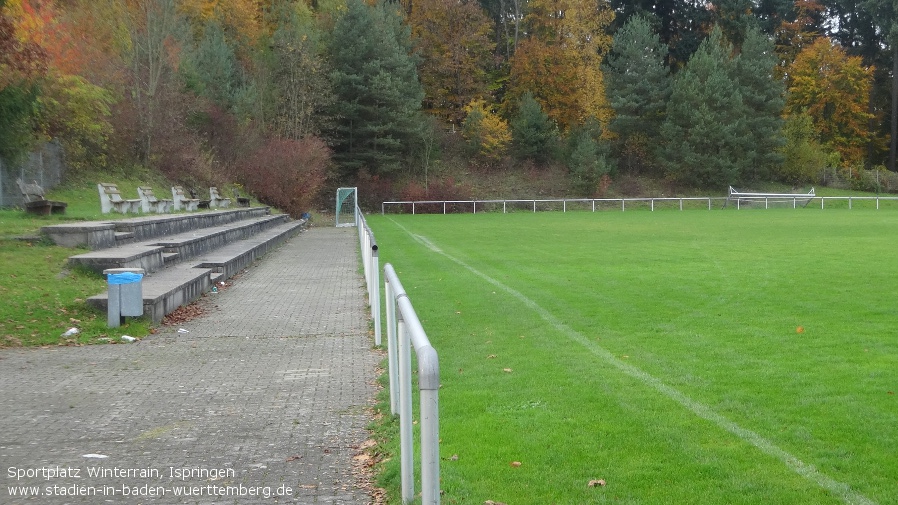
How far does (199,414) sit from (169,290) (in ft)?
19.7

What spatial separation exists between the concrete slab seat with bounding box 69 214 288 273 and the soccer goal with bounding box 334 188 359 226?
20988 mm

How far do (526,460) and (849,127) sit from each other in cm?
8121

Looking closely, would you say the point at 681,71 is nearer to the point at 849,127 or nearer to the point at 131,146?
the point at 849,127

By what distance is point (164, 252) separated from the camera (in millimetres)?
17141

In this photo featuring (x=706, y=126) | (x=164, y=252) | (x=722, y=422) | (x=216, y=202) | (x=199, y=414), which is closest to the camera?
A: (x=722, y=422)

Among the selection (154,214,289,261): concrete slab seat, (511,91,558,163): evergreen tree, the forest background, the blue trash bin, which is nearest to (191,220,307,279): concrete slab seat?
(154,214,289,261): concrete slab seat

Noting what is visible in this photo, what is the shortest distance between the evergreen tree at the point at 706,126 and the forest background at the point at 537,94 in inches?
6.6

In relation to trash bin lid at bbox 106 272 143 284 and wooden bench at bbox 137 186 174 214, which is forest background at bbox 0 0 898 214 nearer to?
wooden bench at bbox 137 186 174 214

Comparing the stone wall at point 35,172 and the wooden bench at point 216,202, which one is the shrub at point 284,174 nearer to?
the wooden bench at point 216,202

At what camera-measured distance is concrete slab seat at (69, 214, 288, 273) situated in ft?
45.9

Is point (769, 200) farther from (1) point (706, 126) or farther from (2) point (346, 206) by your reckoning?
(2) point (346, 206)

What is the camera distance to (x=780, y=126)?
6975 cm

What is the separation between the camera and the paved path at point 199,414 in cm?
545

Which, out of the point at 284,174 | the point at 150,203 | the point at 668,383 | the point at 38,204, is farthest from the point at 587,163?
the point at 668,383
